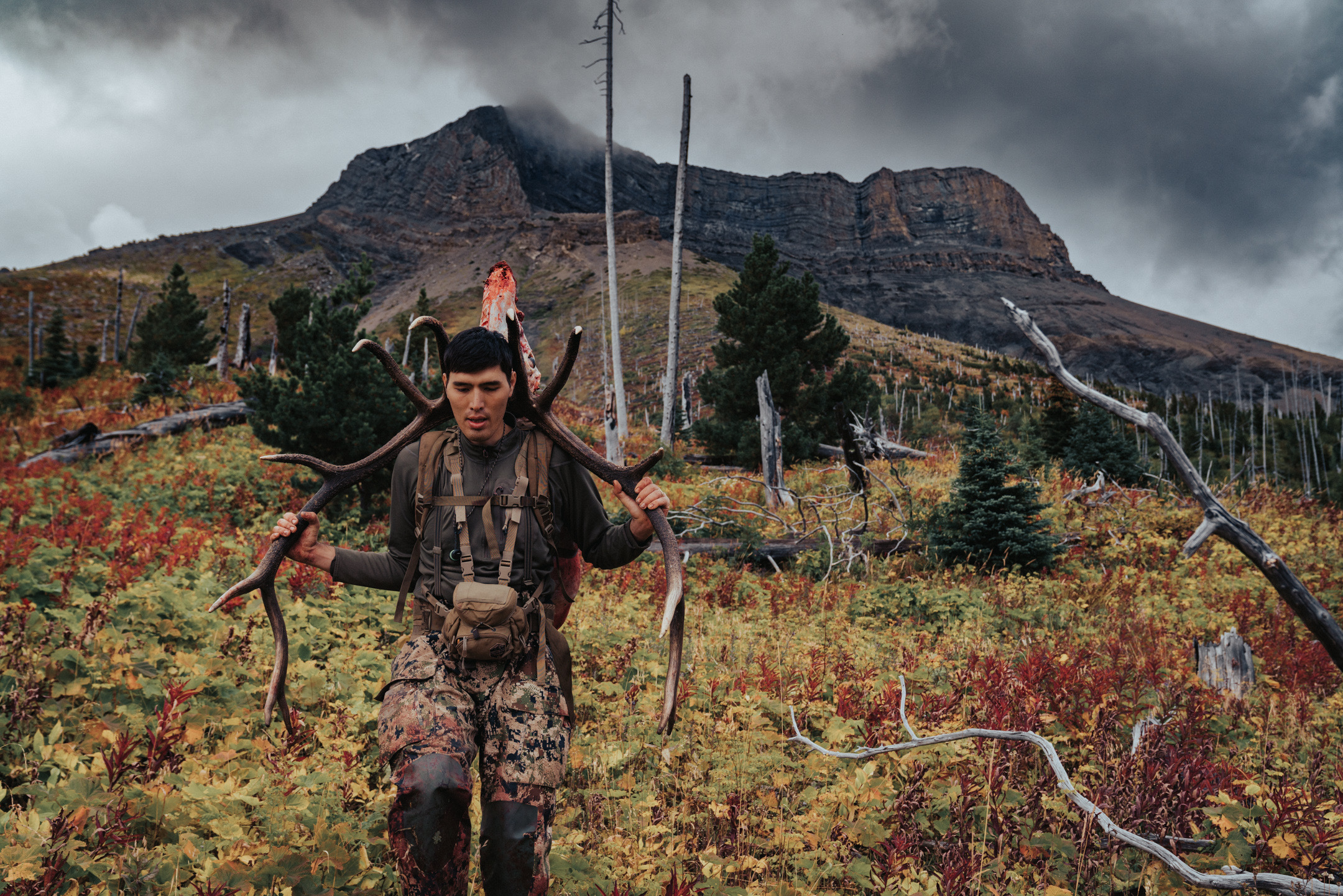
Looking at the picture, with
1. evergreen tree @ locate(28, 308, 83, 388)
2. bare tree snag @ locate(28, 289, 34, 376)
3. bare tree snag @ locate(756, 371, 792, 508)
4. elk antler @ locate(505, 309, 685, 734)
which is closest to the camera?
elk antler @ locate(505, 309, 685, 734)

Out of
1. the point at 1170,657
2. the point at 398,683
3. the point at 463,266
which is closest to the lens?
the point at 398,683

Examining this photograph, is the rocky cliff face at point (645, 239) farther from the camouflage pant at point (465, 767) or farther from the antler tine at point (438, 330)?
the camouflage pant at point (465, 767)

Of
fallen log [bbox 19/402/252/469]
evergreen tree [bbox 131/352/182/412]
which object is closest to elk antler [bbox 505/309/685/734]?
fallen log [bbox 19/402/252/469]

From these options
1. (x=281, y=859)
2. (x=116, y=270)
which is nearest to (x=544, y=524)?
(x=281, y=859)

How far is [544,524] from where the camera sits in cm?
263

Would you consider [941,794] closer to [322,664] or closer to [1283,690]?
[1283,690]

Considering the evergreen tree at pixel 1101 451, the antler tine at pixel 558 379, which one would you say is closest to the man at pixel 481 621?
the antler tine at pixel 558 379

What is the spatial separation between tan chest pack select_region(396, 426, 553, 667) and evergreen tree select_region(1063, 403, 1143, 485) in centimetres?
1546

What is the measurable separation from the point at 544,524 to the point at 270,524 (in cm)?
804

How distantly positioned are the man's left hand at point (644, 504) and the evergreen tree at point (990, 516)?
23.9 ft

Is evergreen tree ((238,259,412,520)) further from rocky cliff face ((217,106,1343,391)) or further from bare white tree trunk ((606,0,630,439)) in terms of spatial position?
rocky cliff face ((217,106,1343,391))

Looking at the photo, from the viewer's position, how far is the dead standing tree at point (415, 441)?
8.07ft

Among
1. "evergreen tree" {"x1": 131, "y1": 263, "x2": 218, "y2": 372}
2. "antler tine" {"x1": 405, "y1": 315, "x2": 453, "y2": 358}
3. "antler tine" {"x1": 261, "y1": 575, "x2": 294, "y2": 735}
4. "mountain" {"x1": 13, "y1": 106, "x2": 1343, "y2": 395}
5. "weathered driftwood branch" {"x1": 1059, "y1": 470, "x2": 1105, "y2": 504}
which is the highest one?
"mountain" {"x1": 13, "y1": 106, "x2": 1343, "y2": 395}

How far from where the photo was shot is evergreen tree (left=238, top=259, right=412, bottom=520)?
9125mm
